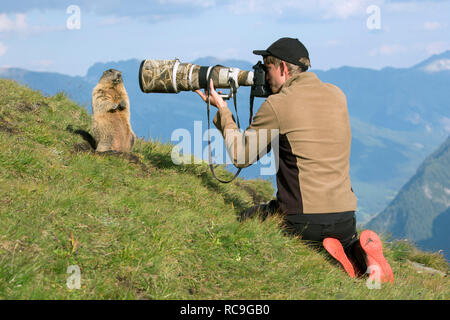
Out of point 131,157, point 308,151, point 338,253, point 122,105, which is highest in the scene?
point 122,105

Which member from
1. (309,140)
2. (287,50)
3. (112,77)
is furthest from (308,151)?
(112,77)

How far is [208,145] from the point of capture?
5.82 metres

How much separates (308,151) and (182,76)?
208cm

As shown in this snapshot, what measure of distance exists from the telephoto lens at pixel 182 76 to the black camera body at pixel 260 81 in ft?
0.81

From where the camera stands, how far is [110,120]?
7777 mm

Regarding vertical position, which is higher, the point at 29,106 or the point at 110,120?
the point at 29,106

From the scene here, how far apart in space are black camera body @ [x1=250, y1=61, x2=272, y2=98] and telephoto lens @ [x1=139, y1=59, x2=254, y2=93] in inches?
9.7

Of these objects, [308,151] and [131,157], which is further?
[131,157]

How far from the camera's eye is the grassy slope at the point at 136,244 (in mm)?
3779

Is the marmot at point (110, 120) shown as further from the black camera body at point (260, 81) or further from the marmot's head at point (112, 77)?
the black camera body at point (260, 81)

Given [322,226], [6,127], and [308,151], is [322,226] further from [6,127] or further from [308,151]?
[6,127]

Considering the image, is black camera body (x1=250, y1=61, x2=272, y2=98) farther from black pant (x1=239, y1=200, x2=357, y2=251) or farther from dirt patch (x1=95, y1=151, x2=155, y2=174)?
dirt patch (x1=95, y1=151, x2=155, y2=174)

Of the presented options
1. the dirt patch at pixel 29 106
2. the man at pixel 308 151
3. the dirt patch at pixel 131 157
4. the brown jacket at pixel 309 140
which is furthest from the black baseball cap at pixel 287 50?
the dirt patch at pixel 29 106
